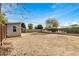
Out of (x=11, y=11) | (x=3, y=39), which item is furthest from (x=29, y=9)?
(x=3, y=39)

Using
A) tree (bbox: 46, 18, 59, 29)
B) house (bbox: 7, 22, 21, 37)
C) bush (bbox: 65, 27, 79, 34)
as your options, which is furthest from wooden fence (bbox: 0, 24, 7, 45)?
bush (bbox: 65, 27, 79, 34)

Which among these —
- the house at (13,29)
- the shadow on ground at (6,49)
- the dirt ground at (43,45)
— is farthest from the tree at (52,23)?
the shadow on ground at (6,49)

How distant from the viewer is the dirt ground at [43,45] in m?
6.47

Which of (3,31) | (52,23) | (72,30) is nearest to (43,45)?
(52,23)

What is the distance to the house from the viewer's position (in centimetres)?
674

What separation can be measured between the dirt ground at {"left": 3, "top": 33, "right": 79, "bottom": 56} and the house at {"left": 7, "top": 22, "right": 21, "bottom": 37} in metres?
0.12

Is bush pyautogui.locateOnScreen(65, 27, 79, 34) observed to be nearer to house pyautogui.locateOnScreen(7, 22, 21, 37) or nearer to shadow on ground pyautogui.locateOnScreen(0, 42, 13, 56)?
house pyautogui.locateOnScreen(7, 22, 21, 37)

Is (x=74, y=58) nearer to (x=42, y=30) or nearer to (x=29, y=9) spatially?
(x=42, y=30)

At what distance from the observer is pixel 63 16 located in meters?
6.58

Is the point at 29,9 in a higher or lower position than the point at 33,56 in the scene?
higher

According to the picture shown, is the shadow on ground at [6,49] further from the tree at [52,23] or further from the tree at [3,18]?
the tree at [52,23]

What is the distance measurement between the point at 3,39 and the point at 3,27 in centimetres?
27

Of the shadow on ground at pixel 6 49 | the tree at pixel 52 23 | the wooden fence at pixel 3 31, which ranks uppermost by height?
the tree at pixel 52 23

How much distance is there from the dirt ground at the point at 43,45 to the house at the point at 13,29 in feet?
0.38
